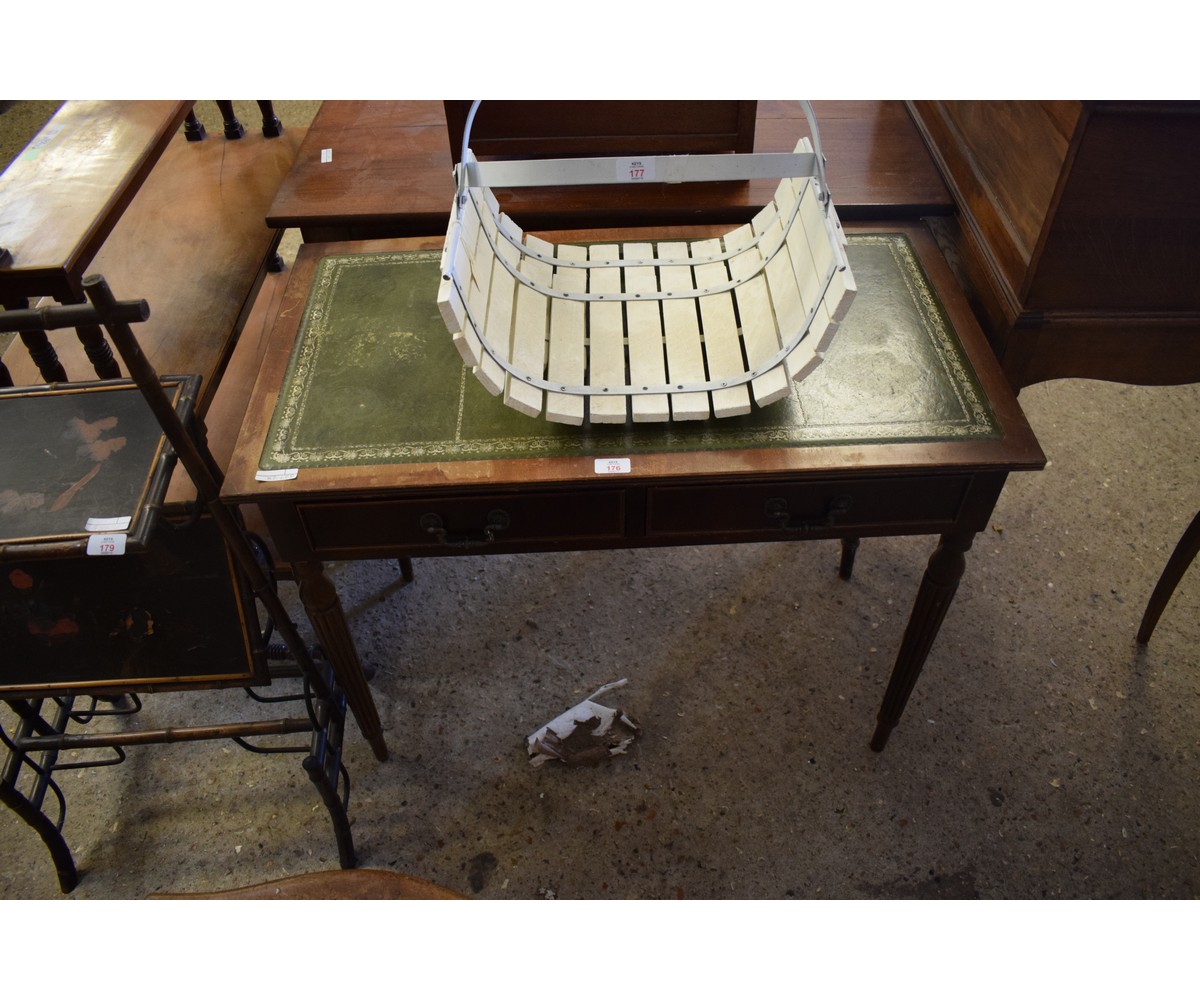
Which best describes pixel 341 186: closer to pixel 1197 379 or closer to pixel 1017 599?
pixel 1197 379

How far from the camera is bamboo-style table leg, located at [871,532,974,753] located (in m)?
1.85

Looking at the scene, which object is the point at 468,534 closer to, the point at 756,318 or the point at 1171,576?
the point at 756,318

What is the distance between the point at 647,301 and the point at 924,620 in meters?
0.90

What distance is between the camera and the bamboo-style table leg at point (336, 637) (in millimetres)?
1822

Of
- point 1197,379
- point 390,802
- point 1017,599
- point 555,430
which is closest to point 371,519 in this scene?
point 555,430

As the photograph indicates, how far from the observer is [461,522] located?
1711mm

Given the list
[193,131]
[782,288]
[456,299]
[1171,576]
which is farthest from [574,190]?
[1171,576]


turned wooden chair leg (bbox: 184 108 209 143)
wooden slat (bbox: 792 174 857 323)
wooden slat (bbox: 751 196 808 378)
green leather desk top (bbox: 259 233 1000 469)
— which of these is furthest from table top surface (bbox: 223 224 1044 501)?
turned wooden chair leg (bbox: 184 108 209 143)

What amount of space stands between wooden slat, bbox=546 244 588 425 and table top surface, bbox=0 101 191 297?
89 centimetres

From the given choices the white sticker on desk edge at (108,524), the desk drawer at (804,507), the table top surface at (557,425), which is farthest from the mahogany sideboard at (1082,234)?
the white sticker on desk edge at (108,524)

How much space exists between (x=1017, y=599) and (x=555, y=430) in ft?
5.48

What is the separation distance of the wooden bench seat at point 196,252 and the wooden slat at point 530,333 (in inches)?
Answer: 29.3

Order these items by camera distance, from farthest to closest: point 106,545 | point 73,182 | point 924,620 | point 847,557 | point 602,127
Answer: point 847,557 < point 602,127 < point 924,620 < point 73,182 < point 106,545

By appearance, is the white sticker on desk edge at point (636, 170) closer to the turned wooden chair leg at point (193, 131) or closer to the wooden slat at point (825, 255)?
the wooden slat at point (825, 255)
